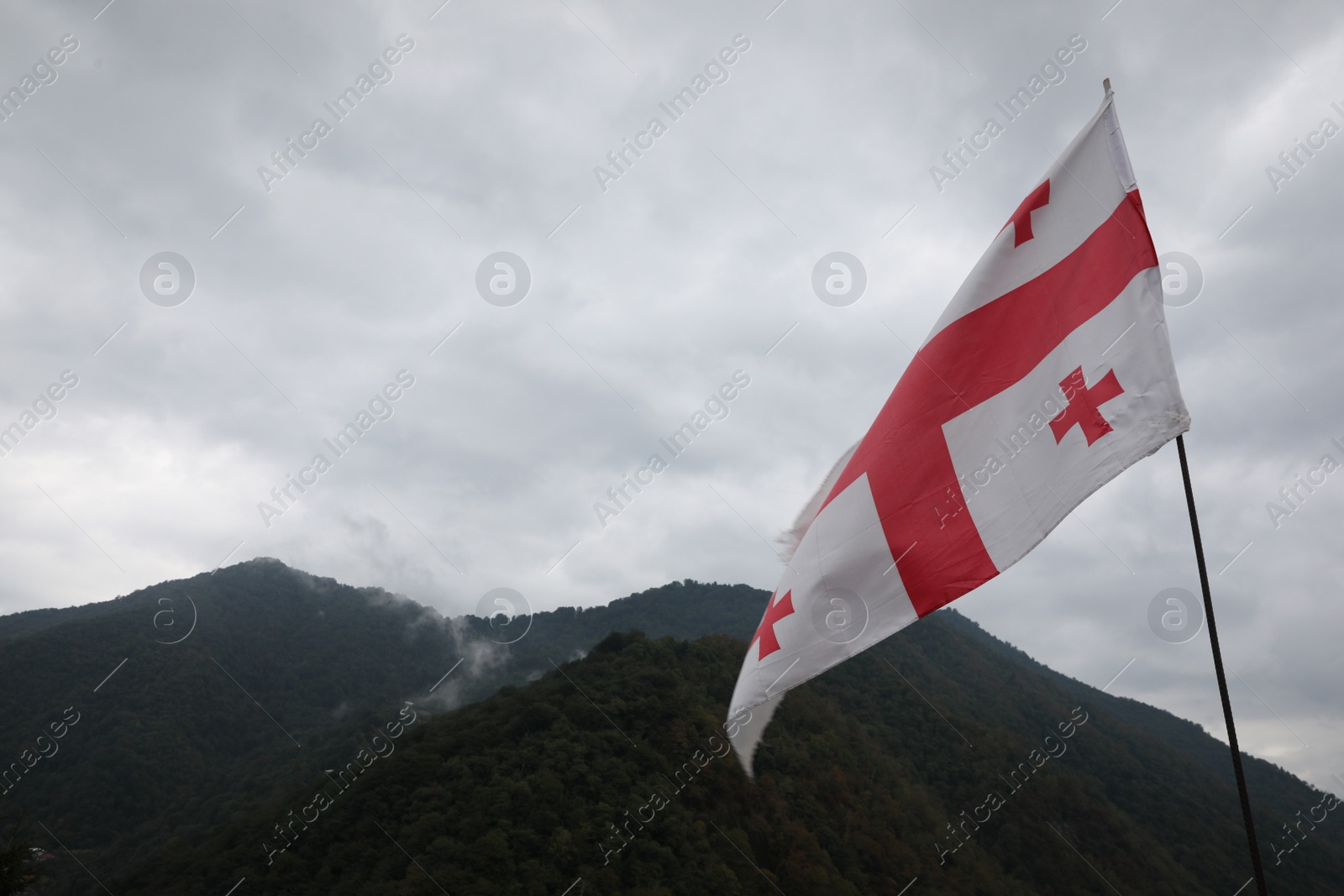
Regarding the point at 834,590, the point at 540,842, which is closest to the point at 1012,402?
the point at 834,590

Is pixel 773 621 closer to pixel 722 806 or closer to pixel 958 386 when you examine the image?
pixel 958 386

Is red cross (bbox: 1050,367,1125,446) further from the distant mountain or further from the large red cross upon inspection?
the distant mountain

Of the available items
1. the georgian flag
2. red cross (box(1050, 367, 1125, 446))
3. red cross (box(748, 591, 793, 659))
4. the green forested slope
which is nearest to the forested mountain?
the green forested slope

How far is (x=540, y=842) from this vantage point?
1480 inches

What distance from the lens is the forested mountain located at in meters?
38.6

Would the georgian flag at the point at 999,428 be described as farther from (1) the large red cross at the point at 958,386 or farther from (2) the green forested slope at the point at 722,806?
(2) the green forested slope at the point at 722,806

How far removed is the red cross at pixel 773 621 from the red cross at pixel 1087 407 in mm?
1471

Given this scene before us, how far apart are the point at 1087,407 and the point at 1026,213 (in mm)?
1081

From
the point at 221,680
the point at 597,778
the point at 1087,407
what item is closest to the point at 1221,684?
the point at 1087,407

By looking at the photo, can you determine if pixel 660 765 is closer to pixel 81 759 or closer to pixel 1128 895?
pixel 1128 895

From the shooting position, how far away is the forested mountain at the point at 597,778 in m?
38.6

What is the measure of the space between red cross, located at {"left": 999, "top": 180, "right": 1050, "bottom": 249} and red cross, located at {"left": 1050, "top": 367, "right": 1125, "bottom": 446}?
78 cm

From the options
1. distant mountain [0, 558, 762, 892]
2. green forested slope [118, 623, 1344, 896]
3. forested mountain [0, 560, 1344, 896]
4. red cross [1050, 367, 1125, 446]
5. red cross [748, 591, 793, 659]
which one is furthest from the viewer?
distant mountain [0, 558, 762, 892]

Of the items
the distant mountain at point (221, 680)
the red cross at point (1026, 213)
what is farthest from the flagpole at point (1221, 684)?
the distant mountain at point (221, 680)
